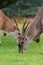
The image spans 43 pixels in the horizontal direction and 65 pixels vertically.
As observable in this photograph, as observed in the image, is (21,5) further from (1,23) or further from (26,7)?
(1,23)

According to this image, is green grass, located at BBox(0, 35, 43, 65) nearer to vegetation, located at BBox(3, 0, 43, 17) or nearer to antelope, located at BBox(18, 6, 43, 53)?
antelope, located at BBox(18, 6, 43, 53)

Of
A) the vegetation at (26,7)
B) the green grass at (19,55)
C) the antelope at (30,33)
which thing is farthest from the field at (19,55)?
the vegetation at (26,7)

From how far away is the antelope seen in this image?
437 inches

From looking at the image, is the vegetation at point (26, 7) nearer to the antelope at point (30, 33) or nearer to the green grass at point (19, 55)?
the green grass at point (19, 55)

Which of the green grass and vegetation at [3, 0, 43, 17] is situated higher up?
the green grass

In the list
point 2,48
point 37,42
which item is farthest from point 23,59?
point 37,42

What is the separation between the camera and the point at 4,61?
9328mm

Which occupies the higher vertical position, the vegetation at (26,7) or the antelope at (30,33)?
the antelope at (30,33)

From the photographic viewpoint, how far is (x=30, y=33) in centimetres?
1204

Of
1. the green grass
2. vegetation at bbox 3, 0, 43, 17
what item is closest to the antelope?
the green grass

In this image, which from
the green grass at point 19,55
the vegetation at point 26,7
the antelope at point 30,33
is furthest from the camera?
the vegetation at point 26,7

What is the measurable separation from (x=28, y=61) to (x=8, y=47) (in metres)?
3.34

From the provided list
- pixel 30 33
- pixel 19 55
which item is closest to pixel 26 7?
pixel 30 33

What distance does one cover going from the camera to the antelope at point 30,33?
437 inches
